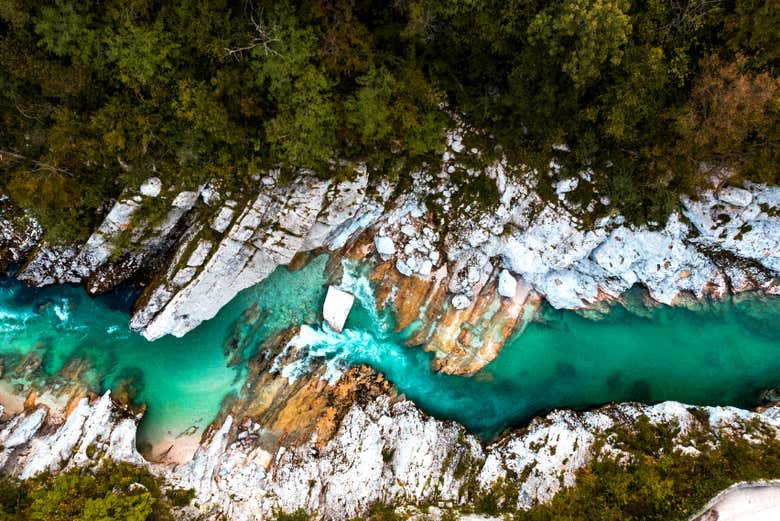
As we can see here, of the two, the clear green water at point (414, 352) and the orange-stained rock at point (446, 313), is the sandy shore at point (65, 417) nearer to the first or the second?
the clear green water at point (414, 352)

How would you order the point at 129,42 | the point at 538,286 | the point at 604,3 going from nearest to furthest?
the point at 604,3, the point at 129,42, the point at 538,286

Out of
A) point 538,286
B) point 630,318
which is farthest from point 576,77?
point 630,318

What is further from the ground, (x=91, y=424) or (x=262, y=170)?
(x=262, y=170)

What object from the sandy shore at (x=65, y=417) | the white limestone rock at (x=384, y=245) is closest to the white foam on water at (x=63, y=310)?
the sandy shore at (x=65, y=417)

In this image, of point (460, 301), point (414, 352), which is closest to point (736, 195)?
point (460, 301)

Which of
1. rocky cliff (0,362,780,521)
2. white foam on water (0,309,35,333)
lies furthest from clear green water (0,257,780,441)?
rocky cliff (0,362,780,521)

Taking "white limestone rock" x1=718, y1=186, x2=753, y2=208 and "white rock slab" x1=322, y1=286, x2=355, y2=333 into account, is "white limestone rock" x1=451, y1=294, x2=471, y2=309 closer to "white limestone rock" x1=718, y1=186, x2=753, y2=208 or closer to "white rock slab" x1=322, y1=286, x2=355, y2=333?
"white rock slab" x1=322, y1=286, x2=355, y2=333

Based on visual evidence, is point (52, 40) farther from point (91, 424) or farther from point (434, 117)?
point (91, 424)
